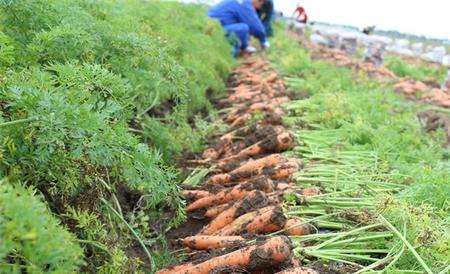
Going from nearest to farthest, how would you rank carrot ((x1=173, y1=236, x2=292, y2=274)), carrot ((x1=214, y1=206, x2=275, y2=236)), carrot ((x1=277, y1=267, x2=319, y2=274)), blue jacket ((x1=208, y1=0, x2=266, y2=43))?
carrot ((x1=277, y1=267, x2=319, y2=274)) → carrot ((x1=173, y1=236, x2=292, y2=274)) → carrot ((x1=214, y1=206, x2=275, y2=236)) → blue jacket ((x1=208, y1=0, x2=266, y2=43))

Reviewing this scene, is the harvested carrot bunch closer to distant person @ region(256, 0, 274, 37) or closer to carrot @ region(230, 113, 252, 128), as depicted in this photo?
carrot @ region(230, 113, 252, 128)

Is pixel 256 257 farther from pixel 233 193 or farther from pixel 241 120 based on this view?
pixel 241 120

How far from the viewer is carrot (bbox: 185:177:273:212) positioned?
116 inches

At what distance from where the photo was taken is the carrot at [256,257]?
2.13 meters

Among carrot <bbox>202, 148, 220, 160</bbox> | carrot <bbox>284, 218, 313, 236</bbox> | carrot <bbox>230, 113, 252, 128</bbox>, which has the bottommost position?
carrot <bbox>202, 148, 220, 160</bbox>

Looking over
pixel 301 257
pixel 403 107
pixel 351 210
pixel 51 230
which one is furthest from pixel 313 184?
pixel 403 107

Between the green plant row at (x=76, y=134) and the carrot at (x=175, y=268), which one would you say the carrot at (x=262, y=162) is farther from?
the carrot at (x=175, y=268)

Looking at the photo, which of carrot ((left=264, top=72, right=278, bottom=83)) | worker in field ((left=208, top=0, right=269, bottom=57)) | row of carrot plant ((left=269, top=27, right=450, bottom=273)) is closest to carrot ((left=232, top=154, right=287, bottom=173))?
row of carrot plant ((left=269, top=27, right=450, bottom=273))

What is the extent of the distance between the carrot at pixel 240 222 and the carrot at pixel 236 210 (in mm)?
96

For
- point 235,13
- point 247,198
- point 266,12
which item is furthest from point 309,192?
point 266,12

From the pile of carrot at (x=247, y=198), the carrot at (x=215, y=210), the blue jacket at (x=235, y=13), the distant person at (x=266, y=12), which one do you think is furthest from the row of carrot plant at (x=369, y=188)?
the distant person at (x=266, y=12)

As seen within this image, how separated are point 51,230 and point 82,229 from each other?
0.78 metres

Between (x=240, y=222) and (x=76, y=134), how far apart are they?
4.02ft

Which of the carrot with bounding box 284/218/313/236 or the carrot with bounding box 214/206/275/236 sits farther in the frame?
the carrot with bounding box 214/206/275/236
